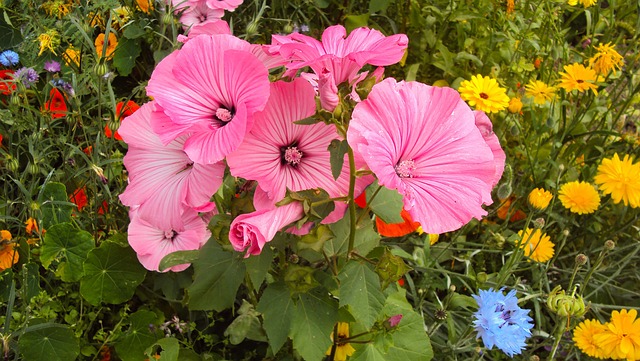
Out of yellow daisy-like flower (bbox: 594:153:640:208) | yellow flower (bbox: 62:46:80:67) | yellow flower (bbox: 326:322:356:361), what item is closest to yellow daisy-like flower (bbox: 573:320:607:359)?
yellow daisy-like flower (bbox: 594:153:640:208)

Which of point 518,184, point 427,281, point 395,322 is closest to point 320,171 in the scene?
point 395,322

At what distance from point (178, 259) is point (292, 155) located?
1.04 ft

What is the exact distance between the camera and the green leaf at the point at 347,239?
1.06 meters

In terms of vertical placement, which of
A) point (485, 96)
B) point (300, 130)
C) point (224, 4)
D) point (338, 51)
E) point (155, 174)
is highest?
point (338, 51)

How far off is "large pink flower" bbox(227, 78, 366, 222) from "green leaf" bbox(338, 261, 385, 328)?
0.10 metres

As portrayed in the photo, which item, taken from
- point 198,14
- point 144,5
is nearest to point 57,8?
point 144,5

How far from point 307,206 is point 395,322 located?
359mm

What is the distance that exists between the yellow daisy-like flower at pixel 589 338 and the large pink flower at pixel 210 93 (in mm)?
1009

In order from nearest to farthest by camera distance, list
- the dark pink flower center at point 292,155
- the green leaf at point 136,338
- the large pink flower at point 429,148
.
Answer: the large pink flower at point 429,148 → the dark pink flower center at point 292,155 → the green leaf at point 136,338

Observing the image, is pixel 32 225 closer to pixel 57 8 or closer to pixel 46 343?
pixel 46 343

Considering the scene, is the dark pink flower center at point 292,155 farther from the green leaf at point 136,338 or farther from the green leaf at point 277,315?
the green leaf at point 136,338

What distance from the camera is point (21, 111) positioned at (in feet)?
5.79

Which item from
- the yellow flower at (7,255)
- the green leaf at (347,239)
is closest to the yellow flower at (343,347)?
the green leaf at (347,239)

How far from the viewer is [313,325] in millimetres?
1049
